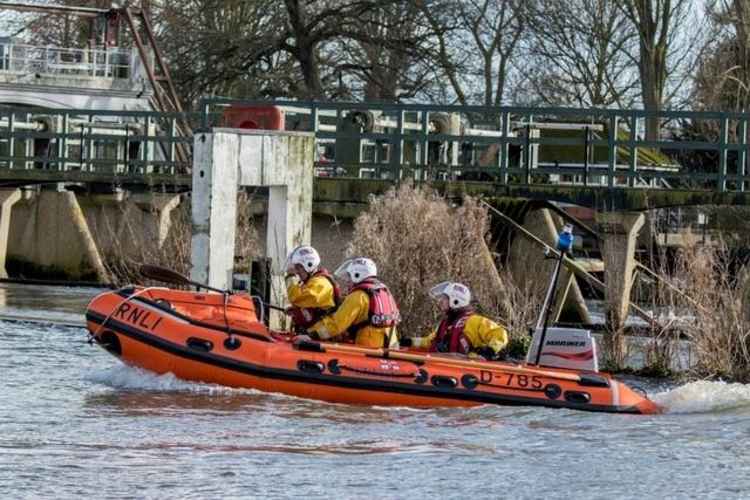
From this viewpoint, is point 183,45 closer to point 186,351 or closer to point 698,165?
point 698,165

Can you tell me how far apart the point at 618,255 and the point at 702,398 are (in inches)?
253

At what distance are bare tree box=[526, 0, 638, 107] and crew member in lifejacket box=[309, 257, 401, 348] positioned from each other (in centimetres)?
2633

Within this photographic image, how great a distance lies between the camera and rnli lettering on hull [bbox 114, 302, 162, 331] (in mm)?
18547

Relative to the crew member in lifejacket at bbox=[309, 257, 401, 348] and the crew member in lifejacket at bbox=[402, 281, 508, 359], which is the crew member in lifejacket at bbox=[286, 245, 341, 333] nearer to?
the crew member in lifejacket at bbox=[309, 257, 401, 348]

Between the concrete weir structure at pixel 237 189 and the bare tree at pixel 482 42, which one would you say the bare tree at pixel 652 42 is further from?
the concrete weir structure at pixel 237 189

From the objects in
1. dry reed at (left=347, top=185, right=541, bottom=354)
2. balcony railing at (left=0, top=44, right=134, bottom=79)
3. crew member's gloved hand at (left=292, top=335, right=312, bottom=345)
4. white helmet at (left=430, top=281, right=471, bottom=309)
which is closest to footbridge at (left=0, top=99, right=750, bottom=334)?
dry reed at (left=347, top=185, right=541, bottom=354)

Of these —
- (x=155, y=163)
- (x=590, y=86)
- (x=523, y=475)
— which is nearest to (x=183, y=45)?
(x=590, y=86)

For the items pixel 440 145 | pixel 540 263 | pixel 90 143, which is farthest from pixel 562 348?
pixel 90 143

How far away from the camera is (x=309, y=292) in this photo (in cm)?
1895

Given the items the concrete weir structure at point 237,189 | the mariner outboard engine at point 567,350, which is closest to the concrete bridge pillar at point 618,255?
the concrete weir structure at point 237,189

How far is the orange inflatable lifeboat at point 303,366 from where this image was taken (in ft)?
58.2

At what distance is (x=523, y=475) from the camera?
14789 mm

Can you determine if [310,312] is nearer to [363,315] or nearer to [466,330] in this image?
[363,315]

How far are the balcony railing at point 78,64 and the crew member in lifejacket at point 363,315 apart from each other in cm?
2146
